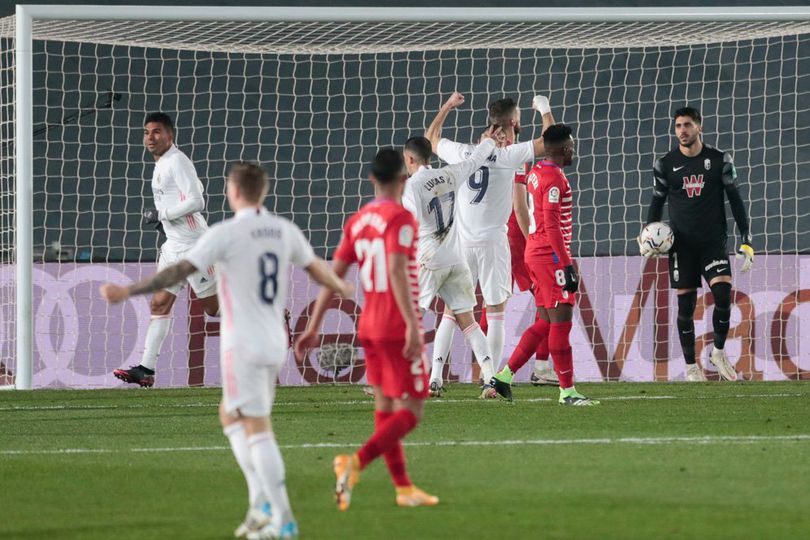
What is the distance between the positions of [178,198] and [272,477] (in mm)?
6497

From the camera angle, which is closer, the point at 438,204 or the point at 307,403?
the point at 438,204

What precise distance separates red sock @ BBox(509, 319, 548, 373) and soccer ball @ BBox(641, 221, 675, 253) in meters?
2.02

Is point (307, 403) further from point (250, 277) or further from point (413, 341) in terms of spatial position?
point (250, 277)

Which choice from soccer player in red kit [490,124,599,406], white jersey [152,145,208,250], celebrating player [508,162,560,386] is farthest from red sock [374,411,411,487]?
celebrating player [508,162,560,386]

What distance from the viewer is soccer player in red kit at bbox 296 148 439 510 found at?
16.8 ft

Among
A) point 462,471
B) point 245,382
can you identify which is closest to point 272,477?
point 245,382

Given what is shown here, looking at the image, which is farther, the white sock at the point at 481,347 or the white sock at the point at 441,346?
the white sock at the point at 441,346

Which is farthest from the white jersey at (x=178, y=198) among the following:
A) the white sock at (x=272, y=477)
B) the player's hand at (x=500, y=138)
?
the white sock at (x=272, y=477)

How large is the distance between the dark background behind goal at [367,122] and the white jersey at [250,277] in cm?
1170

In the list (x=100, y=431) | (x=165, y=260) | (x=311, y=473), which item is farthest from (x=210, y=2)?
(x=311, y=473)

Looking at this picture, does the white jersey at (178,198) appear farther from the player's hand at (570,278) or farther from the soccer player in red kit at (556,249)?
the player's hand at (570,278)

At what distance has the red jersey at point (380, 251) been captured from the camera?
5156 mm

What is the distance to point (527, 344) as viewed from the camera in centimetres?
973

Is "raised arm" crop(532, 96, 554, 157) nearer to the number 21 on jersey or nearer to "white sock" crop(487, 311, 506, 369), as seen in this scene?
"white sock" crop(487, 311, 506, 369)
